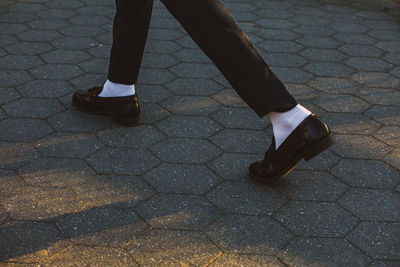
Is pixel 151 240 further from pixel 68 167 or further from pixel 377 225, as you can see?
pixel 377 225

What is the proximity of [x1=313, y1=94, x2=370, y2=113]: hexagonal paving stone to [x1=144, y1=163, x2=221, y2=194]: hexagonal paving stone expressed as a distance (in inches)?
43.0

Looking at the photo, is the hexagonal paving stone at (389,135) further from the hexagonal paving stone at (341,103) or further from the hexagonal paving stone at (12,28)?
the hexagonal paving stone at (12,28)

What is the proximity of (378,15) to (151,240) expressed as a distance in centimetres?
387

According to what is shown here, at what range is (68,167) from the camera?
2.90m

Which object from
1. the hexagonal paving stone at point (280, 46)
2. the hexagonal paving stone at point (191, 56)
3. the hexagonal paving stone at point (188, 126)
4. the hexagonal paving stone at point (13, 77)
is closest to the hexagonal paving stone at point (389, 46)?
the hexagonal paving stone at point (280, 46)

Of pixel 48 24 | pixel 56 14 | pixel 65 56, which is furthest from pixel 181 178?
pixel 56 14

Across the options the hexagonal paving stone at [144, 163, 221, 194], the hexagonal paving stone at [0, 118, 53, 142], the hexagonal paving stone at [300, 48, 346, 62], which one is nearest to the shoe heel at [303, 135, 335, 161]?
the hexagonal paving stone at [144, 163, 221, 194]

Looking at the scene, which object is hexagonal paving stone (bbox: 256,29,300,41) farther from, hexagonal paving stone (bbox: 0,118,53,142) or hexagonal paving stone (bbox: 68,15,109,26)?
hexagonal paving stone (bbox: 0,118,53,142)

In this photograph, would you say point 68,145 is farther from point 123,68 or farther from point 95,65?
point 95,65

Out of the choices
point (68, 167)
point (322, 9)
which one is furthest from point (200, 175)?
point (322, 9)

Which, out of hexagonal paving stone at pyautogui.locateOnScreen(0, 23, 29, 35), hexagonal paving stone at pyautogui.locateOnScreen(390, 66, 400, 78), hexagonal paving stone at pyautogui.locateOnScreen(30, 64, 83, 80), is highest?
hexagonal paving stone at pyautogui.locateOnScreen(390, 66, 400, 78)

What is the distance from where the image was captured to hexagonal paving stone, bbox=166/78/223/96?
12.3 feet

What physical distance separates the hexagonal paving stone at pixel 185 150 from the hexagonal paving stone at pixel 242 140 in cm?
7

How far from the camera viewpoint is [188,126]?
333 cm
